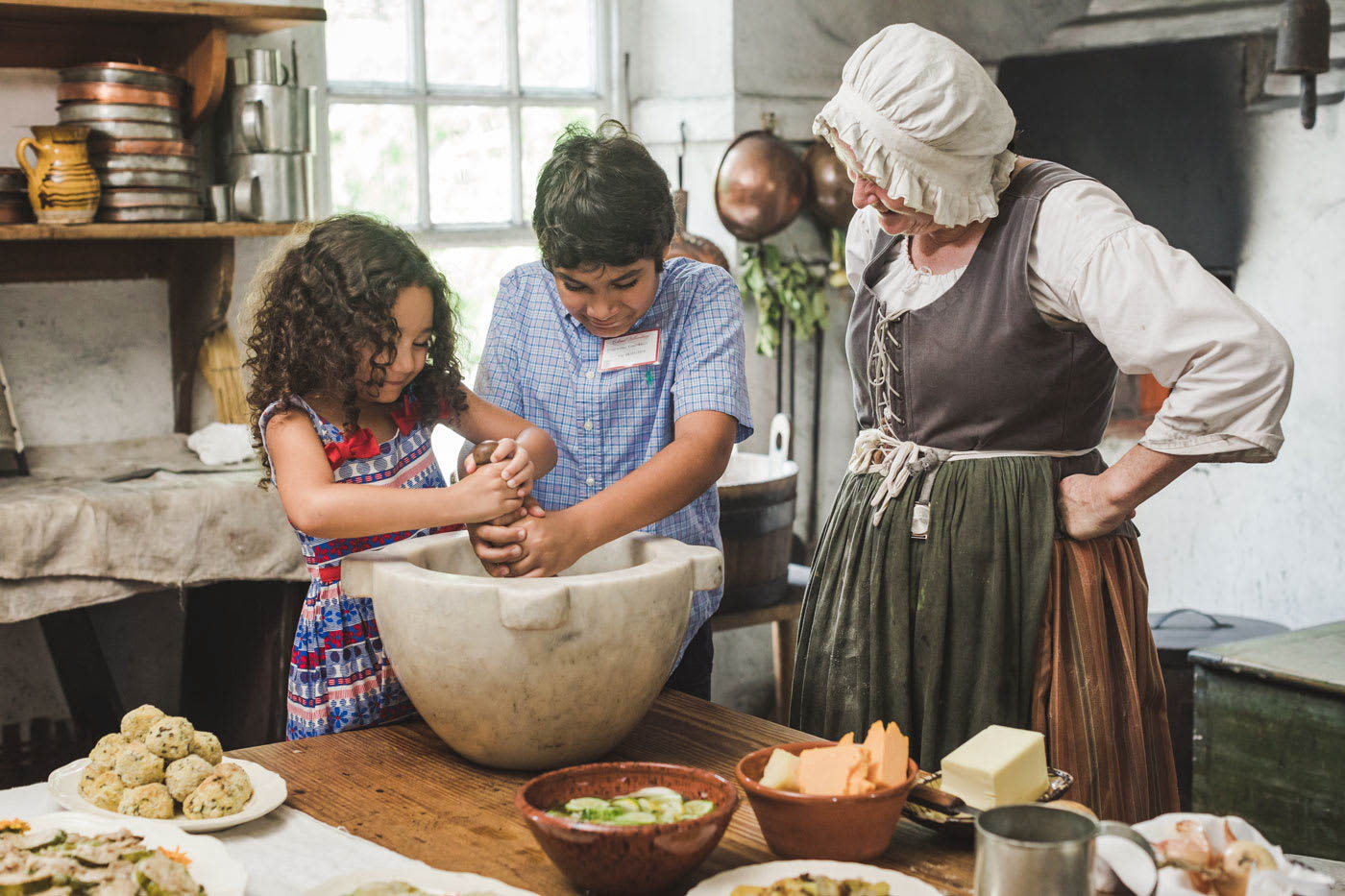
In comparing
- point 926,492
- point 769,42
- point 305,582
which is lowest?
point 305,582

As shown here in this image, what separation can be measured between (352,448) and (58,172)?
1.32 m

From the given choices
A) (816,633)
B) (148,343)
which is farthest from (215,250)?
(816,633)

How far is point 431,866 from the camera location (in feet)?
3.69

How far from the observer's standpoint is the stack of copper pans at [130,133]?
258cm

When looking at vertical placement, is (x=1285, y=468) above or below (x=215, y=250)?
below

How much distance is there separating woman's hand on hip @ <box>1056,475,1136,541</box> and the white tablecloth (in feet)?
3.18

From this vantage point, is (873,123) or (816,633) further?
(816,633)

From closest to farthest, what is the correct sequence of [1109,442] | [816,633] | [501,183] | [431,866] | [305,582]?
[431,866] < [816,633] < [305,582] < [501,183] < [1109,442]

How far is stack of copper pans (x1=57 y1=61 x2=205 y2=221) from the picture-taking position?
2.58 m

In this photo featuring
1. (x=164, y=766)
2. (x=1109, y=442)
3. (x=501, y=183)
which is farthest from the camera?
(x=1109, y=442)

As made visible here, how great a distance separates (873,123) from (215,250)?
1741 millimetres

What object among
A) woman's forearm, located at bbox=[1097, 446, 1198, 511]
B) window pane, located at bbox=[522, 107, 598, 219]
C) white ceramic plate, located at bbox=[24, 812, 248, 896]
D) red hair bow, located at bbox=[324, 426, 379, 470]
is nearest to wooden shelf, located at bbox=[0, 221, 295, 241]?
window pane, located at bbox=[522, 107, 598, 219]

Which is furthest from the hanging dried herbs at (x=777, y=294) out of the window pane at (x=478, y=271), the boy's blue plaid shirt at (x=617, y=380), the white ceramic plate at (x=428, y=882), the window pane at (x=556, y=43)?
the white ceramic plate at (x=428, y=882)

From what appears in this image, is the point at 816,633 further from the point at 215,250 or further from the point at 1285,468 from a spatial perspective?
the point at 1285,468
